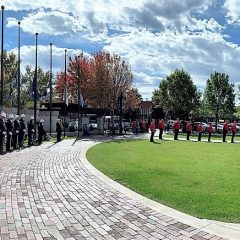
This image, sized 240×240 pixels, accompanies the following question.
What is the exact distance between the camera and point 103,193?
9.88 metres

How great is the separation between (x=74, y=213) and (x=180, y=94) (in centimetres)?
6230

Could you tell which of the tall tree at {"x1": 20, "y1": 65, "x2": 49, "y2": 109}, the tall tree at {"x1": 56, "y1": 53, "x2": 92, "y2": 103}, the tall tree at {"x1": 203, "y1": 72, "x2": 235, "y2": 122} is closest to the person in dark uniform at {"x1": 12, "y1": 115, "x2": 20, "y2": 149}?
the tall tree at {"x1": 56, "y1": 53, "x2": 92, "y2": 103}

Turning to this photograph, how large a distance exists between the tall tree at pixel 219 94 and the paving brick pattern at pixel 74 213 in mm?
58801

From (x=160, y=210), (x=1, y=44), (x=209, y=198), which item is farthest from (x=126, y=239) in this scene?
(x=1, y=44)

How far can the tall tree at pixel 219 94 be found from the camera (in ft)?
225

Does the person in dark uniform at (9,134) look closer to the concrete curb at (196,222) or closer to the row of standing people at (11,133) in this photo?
the row of standing people at (11,133)

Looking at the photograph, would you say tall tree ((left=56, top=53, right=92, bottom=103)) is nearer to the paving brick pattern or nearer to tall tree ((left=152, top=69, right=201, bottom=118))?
tall tree ((left=152, top=69, right=201, bottom=118))

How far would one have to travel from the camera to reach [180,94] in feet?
227

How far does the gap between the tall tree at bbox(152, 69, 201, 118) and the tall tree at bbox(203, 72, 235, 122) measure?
6.93 feet

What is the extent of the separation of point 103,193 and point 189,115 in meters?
67.5

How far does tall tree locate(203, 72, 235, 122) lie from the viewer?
2702 inches

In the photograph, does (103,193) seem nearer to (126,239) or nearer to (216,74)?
(126,239)

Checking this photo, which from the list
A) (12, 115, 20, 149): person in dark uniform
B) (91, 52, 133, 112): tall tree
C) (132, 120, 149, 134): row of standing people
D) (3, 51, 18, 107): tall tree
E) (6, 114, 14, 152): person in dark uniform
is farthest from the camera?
(3, 51, 18, 107): tall tree

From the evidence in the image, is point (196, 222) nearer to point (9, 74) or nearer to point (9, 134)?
point (9, 134)
